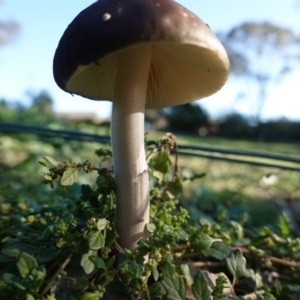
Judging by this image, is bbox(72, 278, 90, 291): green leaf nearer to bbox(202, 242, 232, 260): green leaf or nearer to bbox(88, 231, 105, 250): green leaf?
bbox(88, 231, 105, 250): green leaf

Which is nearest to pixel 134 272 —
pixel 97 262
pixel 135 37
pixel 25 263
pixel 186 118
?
pixel 97 262

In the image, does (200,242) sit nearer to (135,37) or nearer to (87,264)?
(87,264)

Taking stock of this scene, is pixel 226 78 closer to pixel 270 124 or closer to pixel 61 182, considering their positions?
pixel 61 182

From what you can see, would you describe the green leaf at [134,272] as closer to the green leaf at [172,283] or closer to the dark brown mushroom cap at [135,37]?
the green leaf at [172,283]

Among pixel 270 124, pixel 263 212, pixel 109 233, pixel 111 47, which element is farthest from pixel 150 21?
pixel 270 124

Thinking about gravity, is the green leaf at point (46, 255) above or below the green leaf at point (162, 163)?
below

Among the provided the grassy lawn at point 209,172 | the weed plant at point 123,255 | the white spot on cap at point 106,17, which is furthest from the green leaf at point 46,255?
the grassy lawn at point 209,172
